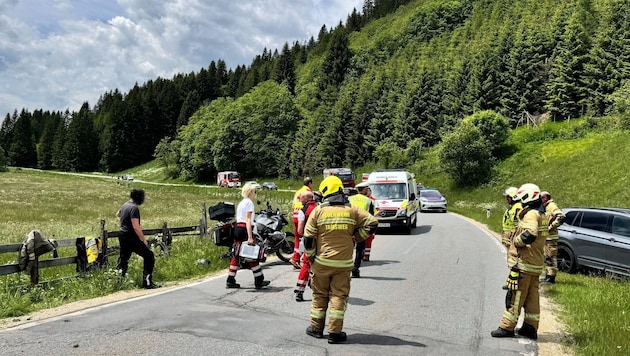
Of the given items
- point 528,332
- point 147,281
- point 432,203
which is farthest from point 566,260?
point 432,203

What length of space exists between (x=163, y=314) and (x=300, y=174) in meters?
69.1

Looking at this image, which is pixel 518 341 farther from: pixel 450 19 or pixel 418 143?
pixel 450 19

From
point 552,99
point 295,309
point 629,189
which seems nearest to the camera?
point 295,309

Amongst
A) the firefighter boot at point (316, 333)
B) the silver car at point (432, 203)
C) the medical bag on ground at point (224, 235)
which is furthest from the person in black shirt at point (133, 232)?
the silver car at point (432, 203)

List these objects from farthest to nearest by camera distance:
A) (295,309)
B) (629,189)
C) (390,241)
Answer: (629,189) → (390,241) → (295,309)

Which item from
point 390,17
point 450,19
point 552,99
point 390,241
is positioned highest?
point 390,17

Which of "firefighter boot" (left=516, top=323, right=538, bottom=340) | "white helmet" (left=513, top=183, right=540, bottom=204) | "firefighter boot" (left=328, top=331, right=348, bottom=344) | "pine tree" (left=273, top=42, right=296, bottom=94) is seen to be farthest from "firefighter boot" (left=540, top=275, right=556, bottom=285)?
"pine tree" (left=273, top=42, right=296, bottom=94)

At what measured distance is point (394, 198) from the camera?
65.3 ft

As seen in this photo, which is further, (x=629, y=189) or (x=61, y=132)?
(x=61, y=132)

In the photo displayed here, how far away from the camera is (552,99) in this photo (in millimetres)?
50938

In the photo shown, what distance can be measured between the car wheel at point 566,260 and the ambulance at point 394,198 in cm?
735

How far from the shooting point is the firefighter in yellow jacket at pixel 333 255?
18.6 feet

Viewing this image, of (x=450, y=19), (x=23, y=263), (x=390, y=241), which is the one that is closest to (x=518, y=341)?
(x=23, y=263)

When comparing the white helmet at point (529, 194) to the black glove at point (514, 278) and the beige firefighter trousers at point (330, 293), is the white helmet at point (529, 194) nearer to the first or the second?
the black glove at point (514, 278)
